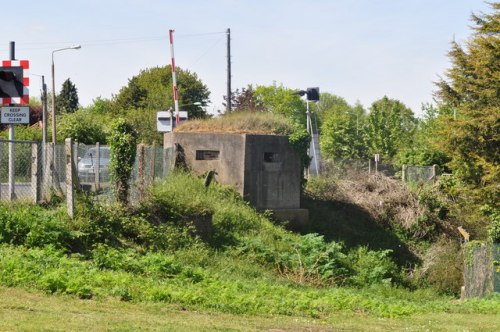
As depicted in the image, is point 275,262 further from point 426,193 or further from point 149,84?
point 149,84

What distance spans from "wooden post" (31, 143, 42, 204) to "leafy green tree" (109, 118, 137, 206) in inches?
72.9

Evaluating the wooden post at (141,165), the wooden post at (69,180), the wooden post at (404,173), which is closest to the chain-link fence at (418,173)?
the wooden post at (404,173)

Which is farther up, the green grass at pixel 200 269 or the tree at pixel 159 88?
the tree at pixel 159 88

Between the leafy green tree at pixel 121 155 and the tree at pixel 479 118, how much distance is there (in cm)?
1372

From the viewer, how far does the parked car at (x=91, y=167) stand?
89.6 ft

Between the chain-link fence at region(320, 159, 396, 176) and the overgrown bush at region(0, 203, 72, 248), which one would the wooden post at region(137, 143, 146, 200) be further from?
the chain-link fence at region(320, 159, 396, 176)

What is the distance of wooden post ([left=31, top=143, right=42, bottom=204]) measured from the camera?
2047cm

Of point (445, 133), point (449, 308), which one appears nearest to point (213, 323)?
point (449, 308)

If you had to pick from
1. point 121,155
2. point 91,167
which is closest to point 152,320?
point 121,155

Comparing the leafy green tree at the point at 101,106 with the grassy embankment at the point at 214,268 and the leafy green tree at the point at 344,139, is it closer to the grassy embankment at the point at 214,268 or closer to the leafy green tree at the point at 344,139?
the leafy green tree at the point at 344,139

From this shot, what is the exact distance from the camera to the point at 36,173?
20.5m

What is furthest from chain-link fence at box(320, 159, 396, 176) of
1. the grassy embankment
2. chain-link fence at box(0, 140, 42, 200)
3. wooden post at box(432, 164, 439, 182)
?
chain-link fence at box(0, 140, 42, 200)

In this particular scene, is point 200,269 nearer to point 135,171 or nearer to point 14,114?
point 135,171

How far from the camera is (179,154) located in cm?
2872
